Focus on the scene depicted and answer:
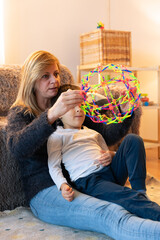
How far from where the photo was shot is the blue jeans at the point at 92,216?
3.61 ft

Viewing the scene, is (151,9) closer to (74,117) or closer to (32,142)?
(74,117)

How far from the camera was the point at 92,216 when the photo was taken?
1240 millimetres

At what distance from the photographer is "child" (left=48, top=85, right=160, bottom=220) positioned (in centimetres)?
131

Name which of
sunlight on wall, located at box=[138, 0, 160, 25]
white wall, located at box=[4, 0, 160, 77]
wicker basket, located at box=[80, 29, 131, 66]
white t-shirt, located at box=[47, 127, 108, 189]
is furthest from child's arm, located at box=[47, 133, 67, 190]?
sunlight on wall, located at box=[138, 0, 160, 25]

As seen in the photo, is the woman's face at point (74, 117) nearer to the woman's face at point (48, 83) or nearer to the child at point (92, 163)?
the child at point (92, 163)

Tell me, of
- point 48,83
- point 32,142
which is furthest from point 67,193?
point 48,83

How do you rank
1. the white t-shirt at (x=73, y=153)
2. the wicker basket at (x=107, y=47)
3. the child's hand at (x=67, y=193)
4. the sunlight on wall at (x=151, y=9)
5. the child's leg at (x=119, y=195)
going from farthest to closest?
the sunlight on wall at (x=151, y=9)
the wicker basket at (x=107, y=47)
the white t-shirt at (x=73, y=153)
the child's hand at (x=67, y=193)
the child's leg at (x=119, y=195)

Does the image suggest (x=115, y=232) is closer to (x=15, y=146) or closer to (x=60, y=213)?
(x=60, y=213)

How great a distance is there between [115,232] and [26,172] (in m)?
0.50

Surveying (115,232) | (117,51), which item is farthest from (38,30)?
(115,232)

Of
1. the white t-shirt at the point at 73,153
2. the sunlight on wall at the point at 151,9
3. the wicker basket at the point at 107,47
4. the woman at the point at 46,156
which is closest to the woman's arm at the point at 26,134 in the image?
the woman at the point at 46,156

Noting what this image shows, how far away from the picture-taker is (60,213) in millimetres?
1339

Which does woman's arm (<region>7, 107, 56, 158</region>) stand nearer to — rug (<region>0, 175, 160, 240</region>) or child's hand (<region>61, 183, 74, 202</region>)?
child's hand (<region>61, 183, 74, 202</region>)

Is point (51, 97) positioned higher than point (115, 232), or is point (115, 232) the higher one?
point (51, 97)
